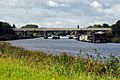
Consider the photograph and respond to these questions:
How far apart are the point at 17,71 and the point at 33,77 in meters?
2.01

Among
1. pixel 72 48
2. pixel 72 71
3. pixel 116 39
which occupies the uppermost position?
pixel 72 71

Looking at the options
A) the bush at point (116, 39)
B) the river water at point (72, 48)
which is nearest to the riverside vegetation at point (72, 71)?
the river water at point (72, 48)

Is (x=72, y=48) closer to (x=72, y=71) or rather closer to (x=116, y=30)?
(x=72, y=71)

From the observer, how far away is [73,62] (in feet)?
77.9

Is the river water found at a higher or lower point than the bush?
higher

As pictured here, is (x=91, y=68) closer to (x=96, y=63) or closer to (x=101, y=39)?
(x=96, y=63)

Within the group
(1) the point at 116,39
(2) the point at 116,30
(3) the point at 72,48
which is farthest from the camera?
(1) the point at 116,39

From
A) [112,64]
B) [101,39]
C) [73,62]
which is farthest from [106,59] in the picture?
[101,39]

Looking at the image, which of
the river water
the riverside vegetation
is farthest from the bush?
the riverside vegetation

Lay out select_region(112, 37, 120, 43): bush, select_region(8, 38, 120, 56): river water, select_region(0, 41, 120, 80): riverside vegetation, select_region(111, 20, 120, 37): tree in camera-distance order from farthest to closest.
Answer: select_region(112, 37, 120, 43): bush < select_region(111, 20, 120, 37): tree < select_region(8, 38, 120, 56): river water < select_region(0, 41, 120, 80): riverside vegetation

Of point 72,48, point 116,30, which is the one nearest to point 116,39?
point 116,30

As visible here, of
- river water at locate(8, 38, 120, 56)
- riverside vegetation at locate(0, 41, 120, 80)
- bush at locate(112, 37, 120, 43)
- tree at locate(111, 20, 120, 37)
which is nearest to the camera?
riverside vegetation at locate(0, 41, 120, 80)

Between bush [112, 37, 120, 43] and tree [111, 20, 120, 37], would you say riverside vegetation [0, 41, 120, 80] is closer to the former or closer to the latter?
tree [111, 20, 120, 37]

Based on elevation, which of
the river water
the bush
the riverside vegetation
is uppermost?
the riverside vegetation
